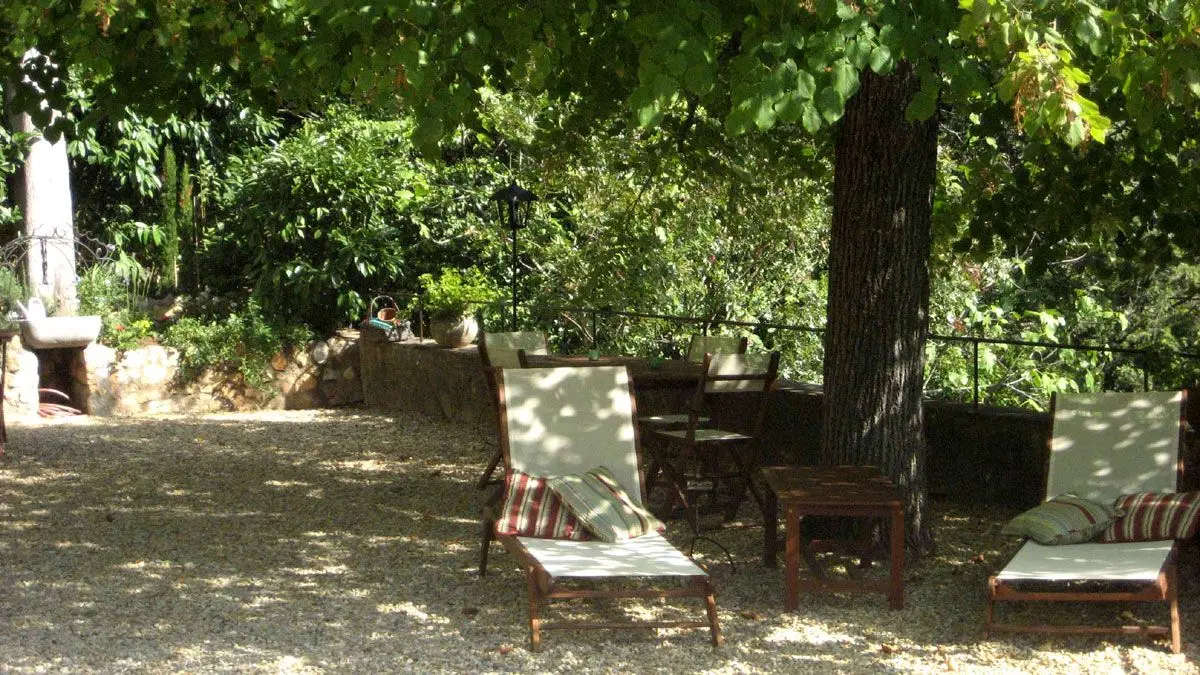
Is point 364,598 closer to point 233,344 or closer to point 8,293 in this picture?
point 233,344

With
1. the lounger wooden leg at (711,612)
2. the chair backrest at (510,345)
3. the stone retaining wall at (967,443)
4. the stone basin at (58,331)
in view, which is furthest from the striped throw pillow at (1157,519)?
the stone basin at (58,331)

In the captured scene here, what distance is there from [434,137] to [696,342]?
400cm

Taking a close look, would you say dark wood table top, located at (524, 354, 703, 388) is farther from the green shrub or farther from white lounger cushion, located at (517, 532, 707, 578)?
the green shrub

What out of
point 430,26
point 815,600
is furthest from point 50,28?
point 815,600

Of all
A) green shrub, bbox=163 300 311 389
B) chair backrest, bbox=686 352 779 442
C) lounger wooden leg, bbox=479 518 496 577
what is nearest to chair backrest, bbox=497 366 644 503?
lounger wooden leg, bbox=479 518 496 577

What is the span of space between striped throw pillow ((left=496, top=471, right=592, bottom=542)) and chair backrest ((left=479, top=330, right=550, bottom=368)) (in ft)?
9.05

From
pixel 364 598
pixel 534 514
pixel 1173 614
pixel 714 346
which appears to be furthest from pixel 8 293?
pixel 1173 614

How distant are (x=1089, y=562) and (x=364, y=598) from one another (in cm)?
247

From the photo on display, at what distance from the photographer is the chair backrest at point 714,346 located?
7418 mm

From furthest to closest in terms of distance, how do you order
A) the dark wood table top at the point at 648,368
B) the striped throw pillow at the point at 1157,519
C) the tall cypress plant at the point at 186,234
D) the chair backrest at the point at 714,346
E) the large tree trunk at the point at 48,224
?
1. the tall cypress plant at the point at 186,234
2. the large tree trunk at the point at 48,224
3. the chair backrest at the point at 714,346
4. the dark wood table top at the point at 648,368
5. the striped throw pillow at the point at 1157,519

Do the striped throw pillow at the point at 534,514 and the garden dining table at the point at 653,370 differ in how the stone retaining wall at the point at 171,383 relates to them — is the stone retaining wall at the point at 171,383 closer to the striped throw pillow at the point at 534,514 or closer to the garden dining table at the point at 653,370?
the garden dining table at the point at 653,370

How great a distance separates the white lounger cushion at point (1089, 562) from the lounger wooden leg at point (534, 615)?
1425 millimetres

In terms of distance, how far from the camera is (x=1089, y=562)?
441 cm

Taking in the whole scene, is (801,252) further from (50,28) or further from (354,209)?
(50,28)
